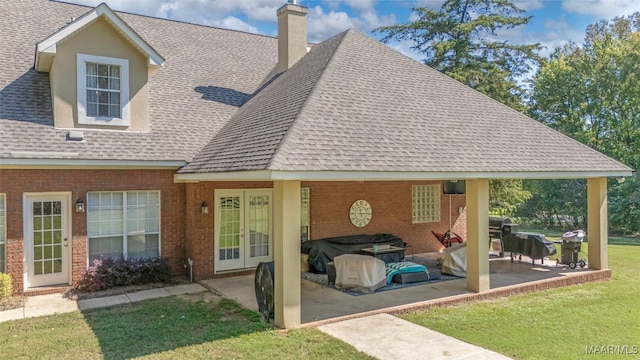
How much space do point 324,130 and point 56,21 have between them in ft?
33.2

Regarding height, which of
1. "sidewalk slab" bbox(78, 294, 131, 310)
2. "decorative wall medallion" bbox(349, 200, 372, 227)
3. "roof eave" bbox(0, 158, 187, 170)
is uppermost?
"roof eave" bbox(0, 158, 187, 170)

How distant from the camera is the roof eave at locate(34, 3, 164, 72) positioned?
32.4 feet

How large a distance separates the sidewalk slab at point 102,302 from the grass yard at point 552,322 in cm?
565

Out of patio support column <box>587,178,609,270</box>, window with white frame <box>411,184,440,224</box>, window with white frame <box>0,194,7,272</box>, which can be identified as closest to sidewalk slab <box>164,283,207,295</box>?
window with white frame <box>0,194,7,272</box>

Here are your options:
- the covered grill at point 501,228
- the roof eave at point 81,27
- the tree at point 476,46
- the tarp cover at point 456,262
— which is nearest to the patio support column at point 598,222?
the covered grill at point 501,228

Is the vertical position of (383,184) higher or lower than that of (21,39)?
lower

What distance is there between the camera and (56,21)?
13.1 meters

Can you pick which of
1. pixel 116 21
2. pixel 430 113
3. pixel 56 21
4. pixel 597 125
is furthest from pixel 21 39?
pixel 597 125

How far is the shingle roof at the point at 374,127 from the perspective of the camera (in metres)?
7.77

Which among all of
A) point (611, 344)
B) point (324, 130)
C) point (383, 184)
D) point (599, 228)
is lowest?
point (611, 344)

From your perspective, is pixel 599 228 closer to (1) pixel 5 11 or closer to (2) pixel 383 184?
(2) pixel 383 184

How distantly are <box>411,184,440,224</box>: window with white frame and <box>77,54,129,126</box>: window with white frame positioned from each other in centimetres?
927

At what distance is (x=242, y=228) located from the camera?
11711 millimetres

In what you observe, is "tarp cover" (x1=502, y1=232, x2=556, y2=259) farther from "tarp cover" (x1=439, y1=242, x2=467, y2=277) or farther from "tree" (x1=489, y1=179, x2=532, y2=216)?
"tree" (x1=489, y1=179, x2=532, y2=216)
